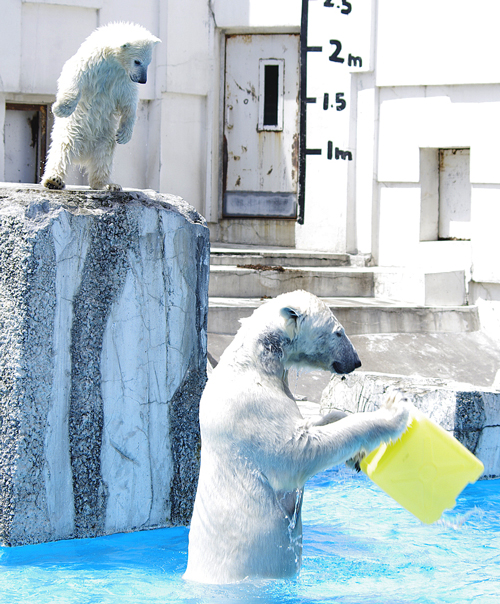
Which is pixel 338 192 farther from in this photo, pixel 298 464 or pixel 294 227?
pixel 298 464

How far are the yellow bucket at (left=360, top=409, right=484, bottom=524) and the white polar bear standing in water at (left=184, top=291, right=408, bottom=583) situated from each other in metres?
0.20

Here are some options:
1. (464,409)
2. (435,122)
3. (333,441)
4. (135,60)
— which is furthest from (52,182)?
(435,122)

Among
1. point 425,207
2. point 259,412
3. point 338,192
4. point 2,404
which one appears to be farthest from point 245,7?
point 259,412

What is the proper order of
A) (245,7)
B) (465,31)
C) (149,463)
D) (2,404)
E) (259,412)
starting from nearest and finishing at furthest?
(259,412) → (2,404) → (149,463) → (465,31) → (245,7)

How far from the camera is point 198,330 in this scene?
12.8 feet

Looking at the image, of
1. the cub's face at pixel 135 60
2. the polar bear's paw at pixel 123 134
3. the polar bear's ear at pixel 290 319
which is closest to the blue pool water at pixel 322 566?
the polar bear's ear at pixel 290 319

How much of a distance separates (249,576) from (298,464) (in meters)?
0.40

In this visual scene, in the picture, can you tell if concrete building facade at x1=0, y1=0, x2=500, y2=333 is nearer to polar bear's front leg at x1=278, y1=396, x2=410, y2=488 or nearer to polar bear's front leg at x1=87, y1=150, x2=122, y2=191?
polar bear's front leg at x1=87, y1=150, x2=122, y2=191

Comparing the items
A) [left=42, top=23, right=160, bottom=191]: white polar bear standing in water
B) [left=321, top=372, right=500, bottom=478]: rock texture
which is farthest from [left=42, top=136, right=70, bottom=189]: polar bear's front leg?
[left=321, top=372, right=500, bottom=478]: rock texture

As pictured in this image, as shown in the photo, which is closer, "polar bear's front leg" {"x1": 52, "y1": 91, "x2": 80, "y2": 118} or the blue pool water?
the blue pool water

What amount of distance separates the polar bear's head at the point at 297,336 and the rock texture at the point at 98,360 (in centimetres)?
109

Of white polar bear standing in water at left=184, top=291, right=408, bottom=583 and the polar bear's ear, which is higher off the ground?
the polar bear's ear

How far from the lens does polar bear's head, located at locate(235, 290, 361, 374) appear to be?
2.64 metres

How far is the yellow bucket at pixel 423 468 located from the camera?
2.84 m
